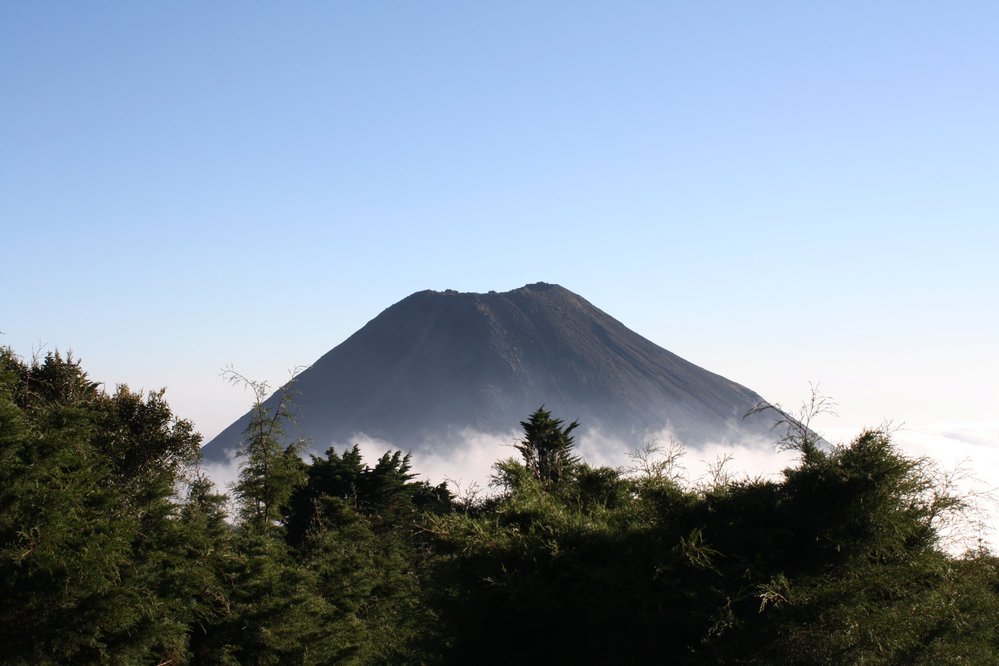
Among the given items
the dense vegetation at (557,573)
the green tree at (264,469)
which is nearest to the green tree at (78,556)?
the dense vegetation at (557,573)

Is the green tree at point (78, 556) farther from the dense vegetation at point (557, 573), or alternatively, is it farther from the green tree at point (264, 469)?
the green tree at point (264, 469)

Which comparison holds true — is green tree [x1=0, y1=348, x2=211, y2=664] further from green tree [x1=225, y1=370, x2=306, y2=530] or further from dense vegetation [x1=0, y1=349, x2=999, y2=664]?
green tree [x1=225, y1=370, x2=306, y2=530]

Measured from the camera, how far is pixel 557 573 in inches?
579

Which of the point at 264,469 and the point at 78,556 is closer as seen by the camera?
the point at 78,556

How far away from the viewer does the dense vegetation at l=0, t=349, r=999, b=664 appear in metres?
12.5

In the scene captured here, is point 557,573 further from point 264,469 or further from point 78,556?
point 264,469

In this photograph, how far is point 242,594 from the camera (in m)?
23.4

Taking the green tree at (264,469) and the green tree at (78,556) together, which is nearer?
the green tree at (78,556)

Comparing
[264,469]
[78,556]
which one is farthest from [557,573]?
[264,469]

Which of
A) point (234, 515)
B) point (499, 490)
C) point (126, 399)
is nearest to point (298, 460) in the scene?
point (234, 515)

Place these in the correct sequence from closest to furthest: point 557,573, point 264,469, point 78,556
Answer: point 557,573 < point 78,556 < point 264,469

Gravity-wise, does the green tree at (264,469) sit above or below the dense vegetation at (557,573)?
above

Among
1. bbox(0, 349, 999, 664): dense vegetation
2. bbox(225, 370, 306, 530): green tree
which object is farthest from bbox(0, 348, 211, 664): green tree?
bbox(225, 370, 306, 530): green tree

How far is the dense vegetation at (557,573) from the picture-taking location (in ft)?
41.1
